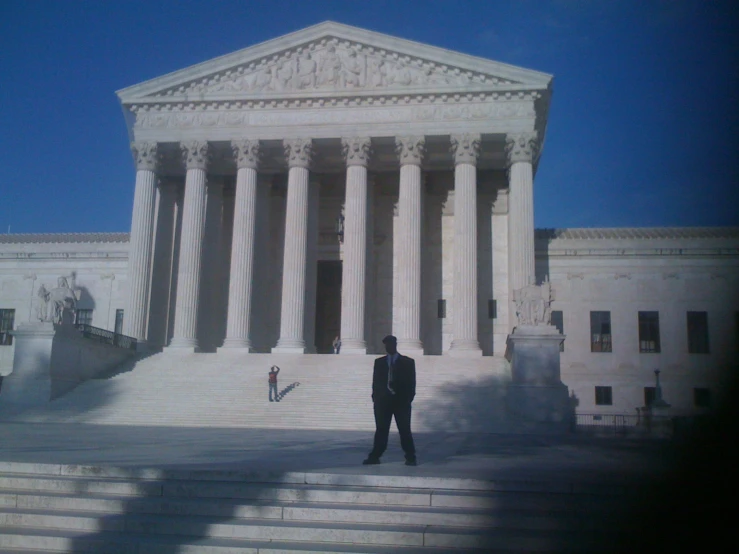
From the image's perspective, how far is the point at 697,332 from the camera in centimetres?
4312

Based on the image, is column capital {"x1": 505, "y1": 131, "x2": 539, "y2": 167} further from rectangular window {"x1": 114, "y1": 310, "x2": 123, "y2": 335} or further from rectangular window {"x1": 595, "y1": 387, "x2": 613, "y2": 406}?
rectangular window {"x1": 114, "y1": 310, "x2": 123, "y2": 335}

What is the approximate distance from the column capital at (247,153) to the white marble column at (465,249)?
11.1 metres

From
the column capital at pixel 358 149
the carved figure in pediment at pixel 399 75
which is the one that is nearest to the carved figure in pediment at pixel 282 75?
the column capital at pixel 358 149

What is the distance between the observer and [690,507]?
8.55m

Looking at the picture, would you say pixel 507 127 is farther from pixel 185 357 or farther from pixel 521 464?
pixel 521 464

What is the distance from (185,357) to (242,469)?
2900cm

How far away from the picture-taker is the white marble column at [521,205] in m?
39.0

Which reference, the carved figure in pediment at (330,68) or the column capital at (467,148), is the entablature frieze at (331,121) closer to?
the column capital at (467,148)

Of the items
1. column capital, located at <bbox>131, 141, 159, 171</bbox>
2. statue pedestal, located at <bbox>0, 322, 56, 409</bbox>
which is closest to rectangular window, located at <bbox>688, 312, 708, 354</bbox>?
column capital, located at <bbox>131, 141, 159, 171</bbox>

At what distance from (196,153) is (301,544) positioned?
36245 millimetres

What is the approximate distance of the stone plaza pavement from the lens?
12.2 meters

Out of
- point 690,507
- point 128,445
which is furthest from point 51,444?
point 690,507

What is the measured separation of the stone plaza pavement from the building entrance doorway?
78.2 feet

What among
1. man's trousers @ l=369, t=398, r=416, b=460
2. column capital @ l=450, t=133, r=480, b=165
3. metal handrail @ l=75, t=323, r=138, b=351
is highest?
column capital @ l=450, t=133, r=480, b=165
